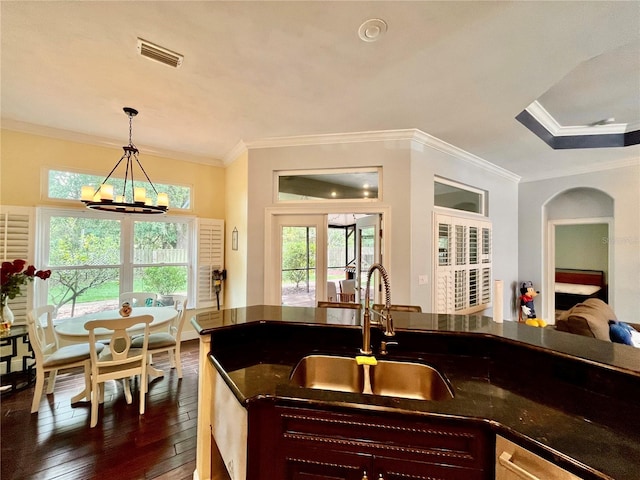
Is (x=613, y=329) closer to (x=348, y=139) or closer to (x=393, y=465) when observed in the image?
(x=393, y=465)

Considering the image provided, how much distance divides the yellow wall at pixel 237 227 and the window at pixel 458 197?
2.66 metres

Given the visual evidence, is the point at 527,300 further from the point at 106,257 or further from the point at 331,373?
the point at 106,257

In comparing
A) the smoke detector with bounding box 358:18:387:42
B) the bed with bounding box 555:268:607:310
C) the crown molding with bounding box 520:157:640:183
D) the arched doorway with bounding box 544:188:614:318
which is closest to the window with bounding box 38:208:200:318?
the smoke detector with bounding box 358:18:387:42

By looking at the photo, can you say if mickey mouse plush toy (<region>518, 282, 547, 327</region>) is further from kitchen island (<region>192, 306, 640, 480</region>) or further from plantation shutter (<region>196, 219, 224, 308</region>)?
plantation shutter (<region>196, 219, 224, 308</region>)

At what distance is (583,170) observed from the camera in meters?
4.53

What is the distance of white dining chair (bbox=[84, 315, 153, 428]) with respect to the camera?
88.0 inches

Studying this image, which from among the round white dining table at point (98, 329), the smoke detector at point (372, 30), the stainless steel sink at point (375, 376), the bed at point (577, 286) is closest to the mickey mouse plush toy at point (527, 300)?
the bed at point (577, 286)

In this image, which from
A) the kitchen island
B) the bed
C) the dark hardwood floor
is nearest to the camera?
the kitchen island

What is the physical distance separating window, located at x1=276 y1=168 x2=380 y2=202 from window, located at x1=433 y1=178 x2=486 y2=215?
1047 mm

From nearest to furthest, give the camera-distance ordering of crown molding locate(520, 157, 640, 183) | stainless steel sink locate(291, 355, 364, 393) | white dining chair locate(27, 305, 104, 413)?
stainless steel sink locate(291, 355, 364, 393)
white dining chair locate(27, 305, 104, 413)
crown molding locate(520, 157, 640, 183)

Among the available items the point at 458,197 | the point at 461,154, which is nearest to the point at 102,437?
the point at 458,197

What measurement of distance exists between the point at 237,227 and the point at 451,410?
3.61 m

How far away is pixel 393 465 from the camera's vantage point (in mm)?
1026

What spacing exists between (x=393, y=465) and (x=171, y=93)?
10.6 ft
